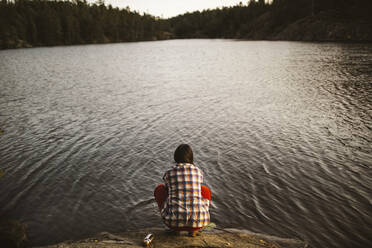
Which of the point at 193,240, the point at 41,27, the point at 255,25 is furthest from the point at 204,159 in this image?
the point at 255,25

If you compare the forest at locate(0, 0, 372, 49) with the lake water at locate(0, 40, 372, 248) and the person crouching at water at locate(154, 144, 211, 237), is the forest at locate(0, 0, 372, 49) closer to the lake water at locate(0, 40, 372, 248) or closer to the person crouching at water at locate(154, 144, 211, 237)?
the lake water at locate(0, 40, 372, 248)

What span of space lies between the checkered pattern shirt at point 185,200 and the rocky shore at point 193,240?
578mm

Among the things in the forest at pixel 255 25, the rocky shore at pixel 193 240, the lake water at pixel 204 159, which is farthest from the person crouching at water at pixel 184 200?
the forest at pixel 255 25

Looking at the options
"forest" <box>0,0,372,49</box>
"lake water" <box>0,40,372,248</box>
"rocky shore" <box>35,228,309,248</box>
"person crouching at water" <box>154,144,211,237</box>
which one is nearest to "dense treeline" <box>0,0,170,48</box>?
"forest" <box>0,0,372,49</box>

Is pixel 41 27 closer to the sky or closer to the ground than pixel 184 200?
closer to the sky

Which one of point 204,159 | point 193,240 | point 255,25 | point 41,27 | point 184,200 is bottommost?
point 204,159

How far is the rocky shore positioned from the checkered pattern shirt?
578mm

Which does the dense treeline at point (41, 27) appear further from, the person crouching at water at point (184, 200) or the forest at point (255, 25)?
the person crouching at water at point (184, 200)

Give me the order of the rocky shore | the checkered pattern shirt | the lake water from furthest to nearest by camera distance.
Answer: the lake water → the rocky shore → the checkered pattern shirt

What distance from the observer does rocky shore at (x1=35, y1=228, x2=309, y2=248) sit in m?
5.68

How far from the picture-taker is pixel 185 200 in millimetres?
5270

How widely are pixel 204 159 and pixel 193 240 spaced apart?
679 centimetres

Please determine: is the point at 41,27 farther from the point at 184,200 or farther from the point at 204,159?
the point at 184,200

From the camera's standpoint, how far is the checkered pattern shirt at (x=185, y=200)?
17.3ft
